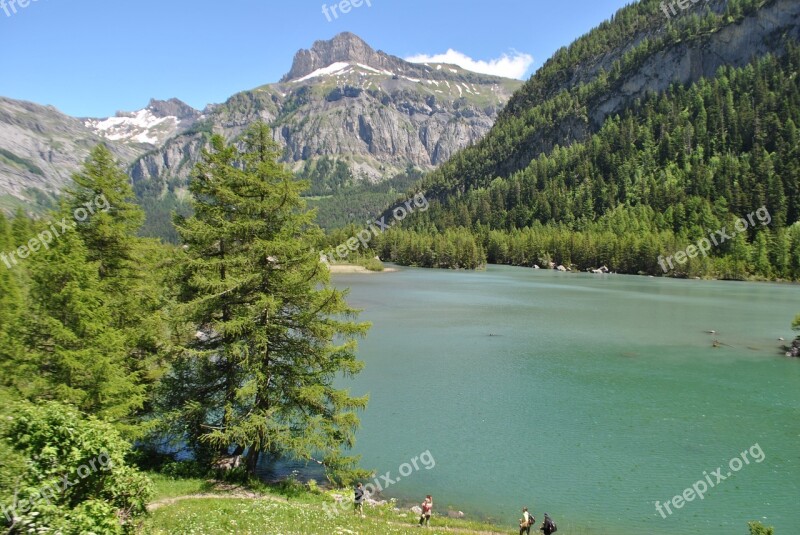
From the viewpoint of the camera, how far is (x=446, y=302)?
9131 cm

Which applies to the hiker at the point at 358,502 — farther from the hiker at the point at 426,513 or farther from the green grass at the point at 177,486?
the green grass at the point at 177,486

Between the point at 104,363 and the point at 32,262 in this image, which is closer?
the point at 104,363

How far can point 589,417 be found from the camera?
34.2 meters

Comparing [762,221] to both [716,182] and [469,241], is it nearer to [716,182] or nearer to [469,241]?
[716,182]

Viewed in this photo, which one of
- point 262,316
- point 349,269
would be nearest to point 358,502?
point 262,316

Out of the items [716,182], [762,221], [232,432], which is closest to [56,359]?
[232,432]

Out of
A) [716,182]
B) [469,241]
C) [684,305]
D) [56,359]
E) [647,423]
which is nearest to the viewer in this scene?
[56,359]

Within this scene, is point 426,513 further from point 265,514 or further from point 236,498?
point 236,498

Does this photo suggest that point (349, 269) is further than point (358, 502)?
Yes

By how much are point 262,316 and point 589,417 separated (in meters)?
25.4

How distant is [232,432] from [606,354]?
146 ft

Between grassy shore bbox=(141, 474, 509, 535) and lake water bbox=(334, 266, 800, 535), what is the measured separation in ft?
13.5

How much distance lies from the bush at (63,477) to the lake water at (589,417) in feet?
48.5

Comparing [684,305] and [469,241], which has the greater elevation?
[469,241]
